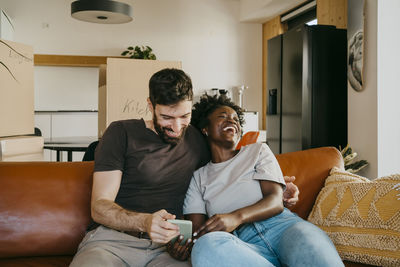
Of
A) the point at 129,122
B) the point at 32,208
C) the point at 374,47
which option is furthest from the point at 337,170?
the point at 374,47

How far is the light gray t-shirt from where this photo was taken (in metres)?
1.57

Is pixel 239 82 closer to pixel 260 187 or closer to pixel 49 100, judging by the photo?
pixel 49 100

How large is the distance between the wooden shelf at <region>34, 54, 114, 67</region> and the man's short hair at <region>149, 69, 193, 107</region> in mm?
5293

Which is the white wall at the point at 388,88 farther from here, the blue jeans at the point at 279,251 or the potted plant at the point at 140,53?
the potted plant at the point at 140,53

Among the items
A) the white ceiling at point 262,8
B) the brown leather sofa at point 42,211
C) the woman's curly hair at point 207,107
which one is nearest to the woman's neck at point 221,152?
the woman's curly hair at point 207,107

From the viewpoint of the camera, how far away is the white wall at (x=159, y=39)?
664 centimetres

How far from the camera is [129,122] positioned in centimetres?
158

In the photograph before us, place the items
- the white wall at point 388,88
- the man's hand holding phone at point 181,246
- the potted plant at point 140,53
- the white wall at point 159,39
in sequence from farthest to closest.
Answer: the white wall at point 159,39 → the potted plant at point 140,53 → the white wall at point 388,88 → the man's hand holding phone at point 181,246

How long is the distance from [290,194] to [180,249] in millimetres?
557

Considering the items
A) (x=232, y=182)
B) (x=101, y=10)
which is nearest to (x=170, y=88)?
(x=232, y=182)

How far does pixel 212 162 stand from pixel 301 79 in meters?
2.73

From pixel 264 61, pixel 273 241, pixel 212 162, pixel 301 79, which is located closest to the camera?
pixel 273 241

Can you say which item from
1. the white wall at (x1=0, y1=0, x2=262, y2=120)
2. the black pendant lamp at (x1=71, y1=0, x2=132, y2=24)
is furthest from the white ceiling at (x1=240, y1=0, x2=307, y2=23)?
the black pendant lamp at (x1=71, y1=0, x2=132, y2=24)

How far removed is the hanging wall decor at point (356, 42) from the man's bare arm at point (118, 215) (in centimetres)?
285
